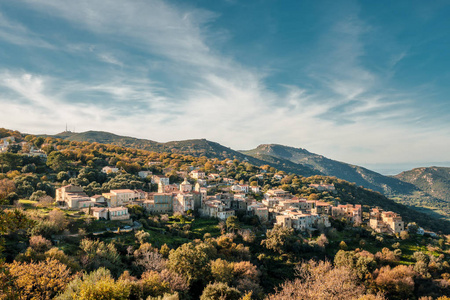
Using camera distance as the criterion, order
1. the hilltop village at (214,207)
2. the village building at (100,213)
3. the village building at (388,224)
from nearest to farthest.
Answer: the village building at (100,213), the hilltop village at (214,207), the village building at (388,224)

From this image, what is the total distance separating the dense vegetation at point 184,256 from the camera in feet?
53.5

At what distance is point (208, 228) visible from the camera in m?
40.1

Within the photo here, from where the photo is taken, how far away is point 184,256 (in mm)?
24547

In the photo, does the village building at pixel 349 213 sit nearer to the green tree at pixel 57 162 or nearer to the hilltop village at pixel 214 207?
the hilltop village at pixel 214 207

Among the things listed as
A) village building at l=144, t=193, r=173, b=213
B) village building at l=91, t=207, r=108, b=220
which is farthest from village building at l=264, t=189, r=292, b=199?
village building at l=91, t=207, r=108, b=220

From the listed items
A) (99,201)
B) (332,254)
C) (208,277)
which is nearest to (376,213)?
(332,254)

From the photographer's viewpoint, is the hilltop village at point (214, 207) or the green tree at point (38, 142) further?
the green tree at point (38, 142)

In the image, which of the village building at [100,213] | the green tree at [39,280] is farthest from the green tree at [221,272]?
the village building at [100,213]

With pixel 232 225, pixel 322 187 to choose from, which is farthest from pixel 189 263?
pixel 322 187

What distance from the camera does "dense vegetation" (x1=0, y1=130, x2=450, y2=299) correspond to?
16.3 m

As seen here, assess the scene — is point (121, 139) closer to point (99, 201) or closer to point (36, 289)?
point (99, 201)

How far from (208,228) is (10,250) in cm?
2311

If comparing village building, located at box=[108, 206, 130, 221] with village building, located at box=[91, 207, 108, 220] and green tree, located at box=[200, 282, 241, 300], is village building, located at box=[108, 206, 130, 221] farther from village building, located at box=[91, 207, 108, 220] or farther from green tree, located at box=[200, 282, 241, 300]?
green tree, located at box=[200, 282, 241, 300]

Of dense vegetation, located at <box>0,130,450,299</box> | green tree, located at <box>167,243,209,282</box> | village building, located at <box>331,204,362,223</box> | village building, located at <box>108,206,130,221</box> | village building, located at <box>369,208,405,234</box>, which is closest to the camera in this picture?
dense vegetation, located at <box>0,130,450,299</box>
